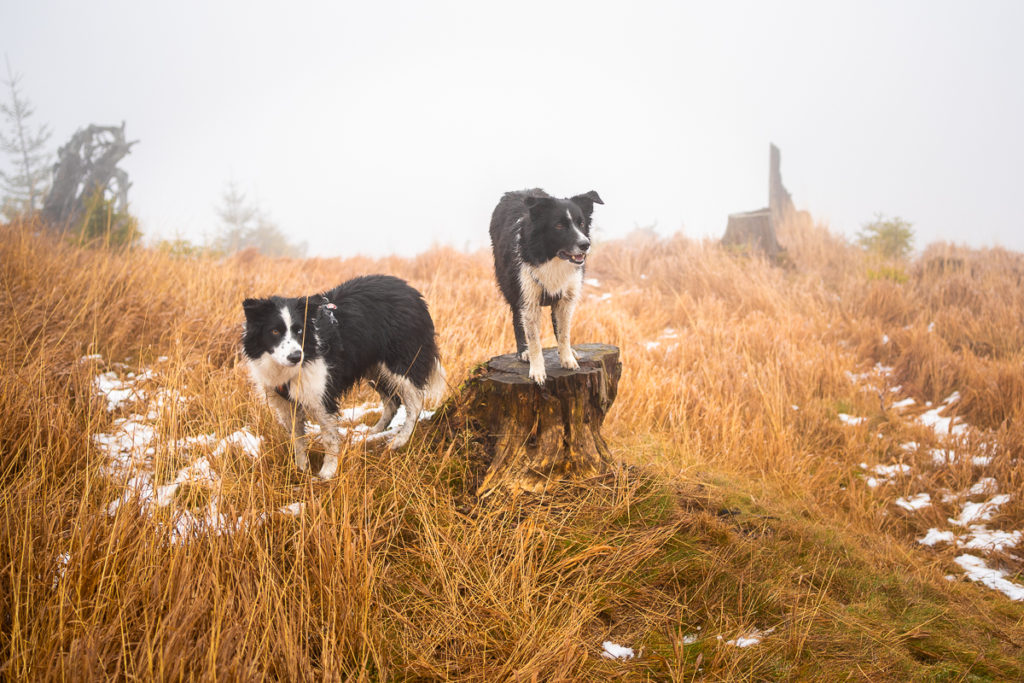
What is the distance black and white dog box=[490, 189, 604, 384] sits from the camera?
3.51m

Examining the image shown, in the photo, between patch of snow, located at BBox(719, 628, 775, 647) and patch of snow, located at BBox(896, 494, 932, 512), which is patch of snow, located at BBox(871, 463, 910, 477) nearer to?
patch of snow, located at BBox(896, 494, 932, 512)

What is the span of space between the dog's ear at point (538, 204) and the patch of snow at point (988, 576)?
3.82 metres

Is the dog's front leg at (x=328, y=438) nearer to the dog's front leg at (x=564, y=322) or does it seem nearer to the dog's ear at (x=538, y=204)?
the dog's front leg at (x=564, y=322)

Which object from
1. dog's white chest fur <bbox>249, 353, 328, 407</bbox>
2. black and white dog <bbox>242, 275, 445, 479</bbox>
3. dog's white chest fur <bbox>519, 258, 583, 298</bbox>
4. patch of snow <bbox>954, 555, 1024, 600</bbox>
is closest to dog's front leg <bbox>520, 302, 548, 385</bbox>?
dog's white chest fur <bbox>519, 258, 583, 298</bbox>

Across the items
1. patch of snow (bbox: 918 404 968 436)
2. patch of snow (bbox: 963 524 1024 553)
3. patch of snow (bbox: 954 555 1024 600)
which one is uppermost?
patch of snow (bbox: 918 404 968 436)

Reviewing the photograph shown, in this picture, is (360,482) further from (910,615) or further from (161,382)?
(910,615)

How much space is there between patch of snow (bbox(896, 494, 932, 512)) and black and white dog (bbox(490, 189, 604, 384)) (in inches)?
131

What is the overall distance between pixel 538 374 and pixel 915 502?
3742 millimetres

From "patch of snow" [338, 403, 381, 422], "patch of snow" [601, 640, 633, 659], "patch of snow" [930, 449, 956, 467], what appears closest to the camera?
"patch of snow" [601, 640, 633, 659]

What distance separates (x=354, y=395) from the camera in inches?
203

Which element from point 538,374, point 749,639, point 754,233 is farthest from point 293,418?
point 754,233

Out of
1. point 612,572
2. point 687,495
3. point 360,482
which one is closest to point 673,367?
point 687,495

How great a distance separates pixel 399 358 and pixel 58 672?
246cm

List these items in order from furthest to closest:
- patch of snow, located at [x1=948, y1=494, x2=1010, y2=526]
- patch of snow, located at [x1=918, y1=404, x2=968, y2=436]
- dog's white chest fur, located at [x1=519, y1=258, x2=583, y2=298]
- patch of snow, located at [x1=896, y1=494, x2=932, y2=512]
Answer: patch of snow, located at [x1=918, y1=404, x2=968, y2=436] → patch of snow, located at [x1=896, y1=494, x2=932, y2=512] → patch of snow, located at [x1=948, y1=494, x2=1010, y2=526] → dog's white chest fur, located at [x1=519, y1=258, x2=583, y2=298]
